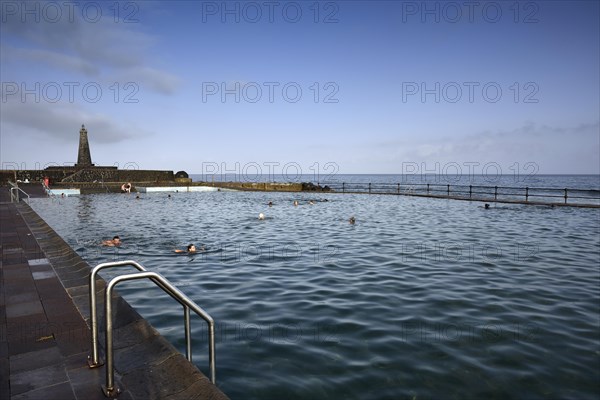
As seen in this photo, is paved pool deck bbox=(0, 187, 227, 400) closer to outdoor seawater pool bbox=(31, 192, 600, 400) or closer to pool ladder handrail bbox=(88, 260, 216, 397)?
pool ladder handrail bbox=(88, 260, 216, 397)

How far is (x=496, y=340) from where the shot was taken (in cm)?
539

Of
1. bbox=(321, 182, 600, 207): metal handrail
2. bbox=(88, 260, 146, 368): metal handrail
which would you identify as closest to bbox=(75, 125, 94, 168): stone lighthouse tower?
bbox=(321, 182, 600, 207): metal handrail

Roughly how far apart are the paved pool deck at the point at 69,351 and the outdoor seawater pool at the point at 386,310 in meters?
0.99

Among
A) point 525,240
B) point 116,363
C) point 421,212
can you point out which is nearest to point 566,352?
point 116,363

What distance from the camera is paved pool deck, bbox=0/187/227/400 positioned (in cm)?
302

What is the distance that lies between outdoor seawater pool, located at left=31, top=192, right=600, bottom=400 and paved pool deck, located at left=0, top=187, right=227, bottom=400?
99 cm

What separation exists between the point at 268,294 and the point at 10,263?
5132 mm

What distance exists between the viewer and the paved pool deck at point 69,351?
9.92 feet

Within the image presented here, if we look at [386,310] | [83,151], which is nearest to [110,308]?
[386,310]

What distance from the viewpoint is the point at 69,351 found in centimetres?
362

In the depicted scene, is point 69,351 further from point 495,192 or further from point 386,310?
point 495,192

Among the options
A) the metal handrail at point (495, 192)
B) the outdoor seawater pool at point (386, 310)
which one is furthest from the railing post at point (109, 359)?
the metal handrail at point (495, 192)

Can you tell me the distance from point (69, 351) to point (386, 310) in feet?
15.9

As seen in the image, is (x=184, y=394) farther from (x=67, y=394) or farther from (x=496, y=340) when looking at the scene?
(x=496, y=340)
